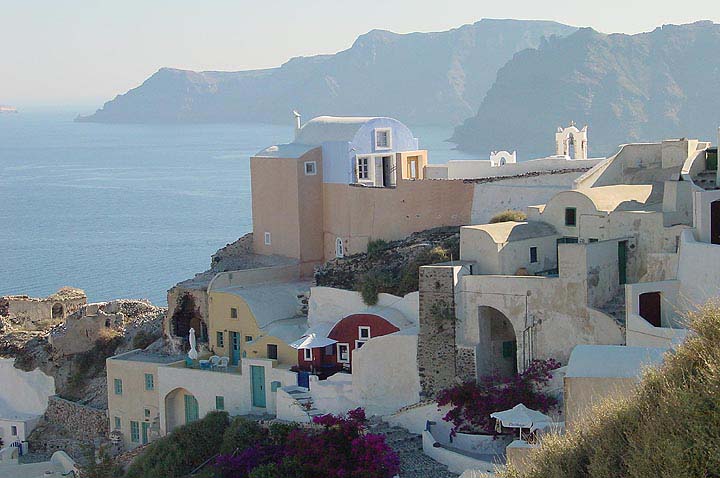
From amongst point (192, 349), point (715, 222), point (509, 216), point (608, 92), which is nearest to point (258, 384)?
point (192, 349)

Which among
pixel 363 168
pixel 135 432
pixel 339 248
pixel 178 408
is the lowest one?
pixel 135 432

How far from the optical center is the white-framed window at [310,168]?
32.1 metres

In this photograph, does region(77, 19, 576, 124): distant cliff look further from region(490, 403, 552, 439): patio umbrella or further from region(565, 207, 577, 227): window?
region(490, 403, 552, 439): patio umbrella

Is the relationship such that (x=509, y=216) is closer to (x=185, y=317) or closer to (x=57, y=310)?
(x=185, y=317)

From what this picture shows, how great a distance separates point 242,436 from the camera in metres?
24.5

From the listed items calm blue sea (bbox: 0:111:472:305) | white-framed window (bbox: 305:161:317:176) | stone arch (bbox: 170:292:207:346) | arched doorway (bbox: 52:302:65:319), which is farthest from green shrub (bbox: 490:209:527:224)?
calm blue sea (bbox: 0:111:472:305)

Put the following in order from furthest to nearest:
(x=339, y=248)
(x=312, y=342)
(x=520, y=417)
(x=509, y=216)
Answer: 1. (x=339, y=248)
2. (x=509, y=216)
3. (x=312, y=342)
4. (x=520, y=417)

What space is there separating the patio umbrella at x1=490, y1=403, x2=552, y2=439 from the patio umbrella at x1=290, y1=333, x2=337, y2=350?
5.69 metres

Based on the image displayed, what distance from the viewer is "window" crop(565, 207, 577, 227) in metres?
24.8

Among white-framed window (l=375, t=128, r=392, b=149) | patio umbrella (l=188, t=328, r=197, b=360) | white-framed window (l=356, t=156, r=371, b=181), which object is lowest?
patio umbrella (l=188, t=328, r=197, b=360)

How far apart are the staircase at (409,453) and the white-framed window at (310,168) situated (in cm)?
929

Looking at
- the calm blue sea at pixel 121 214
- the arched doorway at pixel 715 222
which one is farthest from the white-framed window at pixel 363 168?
the calm blue sea at pixel 121 214

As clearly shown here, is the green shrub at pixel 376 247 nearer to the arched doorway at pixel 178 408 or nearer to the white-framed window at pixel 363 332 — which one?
the white-framed window at pixel 363 332

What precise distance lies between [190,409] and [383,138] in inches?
344
